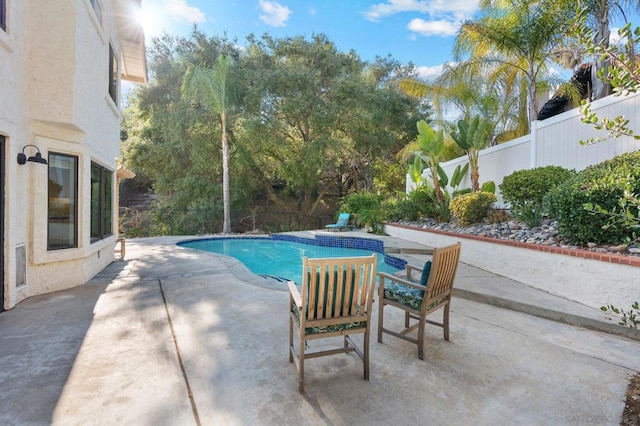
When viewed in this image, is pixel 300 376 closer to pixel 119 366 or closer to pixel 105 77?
pixel 119 366

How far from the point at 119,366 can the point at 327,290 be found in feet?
7.01

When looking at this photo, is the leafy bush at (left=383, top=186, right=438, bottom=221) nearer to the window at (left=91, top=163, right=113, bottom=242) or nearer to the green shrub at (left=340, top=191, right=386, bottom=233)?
the green shrub at (left=340, top=191, right=386, bottom=233)

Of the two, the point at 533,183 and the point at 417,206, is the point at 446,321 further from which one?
the point at 417,206

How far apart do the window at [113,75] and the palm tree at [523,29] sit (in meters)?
10.2

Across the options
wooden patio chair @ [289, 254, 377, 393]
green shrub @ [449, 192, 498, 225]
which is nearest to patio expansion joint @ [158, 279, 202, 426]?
wooden patio chair @ [289, 254, 377, 393]

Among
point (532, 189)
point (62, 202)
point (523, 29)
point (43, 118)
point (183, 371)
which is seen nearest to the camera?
point (183, 371)

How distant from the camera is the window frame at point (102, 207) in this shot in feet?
21.2

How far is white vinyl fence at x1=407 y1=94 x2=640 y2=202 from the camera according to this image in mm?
5984

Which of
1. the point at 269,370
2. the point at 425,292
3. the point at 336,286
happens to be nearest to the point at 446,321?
the point at 425,292

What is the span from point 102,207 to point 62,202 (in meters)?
1.51

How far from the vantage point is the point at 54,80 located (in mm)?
4941

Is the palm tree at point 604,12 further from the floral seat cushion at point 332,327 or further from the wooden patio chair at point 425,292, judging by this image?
the floral seat cushion at point 332,327

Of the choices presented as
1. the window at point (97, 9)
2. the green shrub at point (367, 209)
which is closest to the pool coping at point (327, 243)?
the green shrub at point (367, 209)

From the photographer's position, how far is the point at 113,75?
8.12 metres
